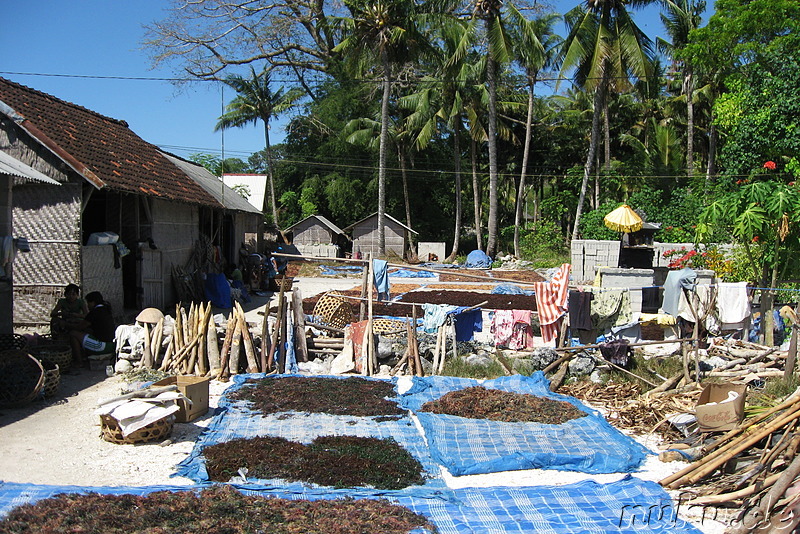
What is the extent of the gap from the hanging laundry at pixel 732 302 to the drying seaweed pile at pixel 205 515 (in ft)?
24.3

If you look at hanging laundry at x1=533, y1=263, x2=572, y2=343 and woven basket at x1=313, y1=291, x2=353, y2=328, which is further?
woven basket at x1=313, y1=291, x2=353, y2=328

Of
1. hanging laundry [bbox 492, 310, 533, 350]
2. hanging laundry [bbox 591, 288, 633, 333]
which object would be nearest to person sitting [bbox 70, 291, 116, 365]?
hanging laundry [bbox 492, 310, 533, 350]

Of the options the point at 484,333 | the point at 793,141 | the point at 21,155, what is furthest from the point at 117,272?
the point at 793,141

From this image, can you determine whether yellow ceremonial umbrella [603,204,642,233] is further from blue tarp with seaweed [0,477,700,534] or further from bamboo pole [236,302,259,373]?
blue tarp with seaweed [0,477,700,534]

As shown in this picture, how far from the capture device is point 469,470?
21.9 ft

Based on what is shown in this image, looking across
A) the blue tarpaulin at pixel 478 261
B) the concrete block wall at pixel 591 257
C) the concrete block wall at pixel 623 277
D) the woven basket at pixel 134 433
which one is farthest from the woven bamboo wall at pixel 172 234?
the blue tarpaulin at pixel 478 261

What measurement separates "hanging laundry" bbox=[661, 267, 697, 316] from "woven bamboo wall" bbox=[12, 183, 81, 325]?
10382 mm

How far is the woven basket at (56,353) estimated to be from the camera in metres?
9.57

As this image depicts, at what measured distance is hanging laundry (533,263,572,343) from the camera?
1105cm

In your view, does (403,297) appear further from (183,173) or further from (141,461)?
(141,461)

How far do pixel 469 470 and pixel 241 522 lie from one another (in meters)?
2.50

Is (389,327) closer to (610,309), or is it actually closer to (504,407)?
(610,309)

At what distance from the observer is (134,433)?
7.12 metres

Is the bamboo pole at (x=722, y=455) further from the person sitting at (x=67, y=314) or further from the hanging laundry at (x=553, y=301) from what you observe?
the person sitting at (x=67, y=314)
